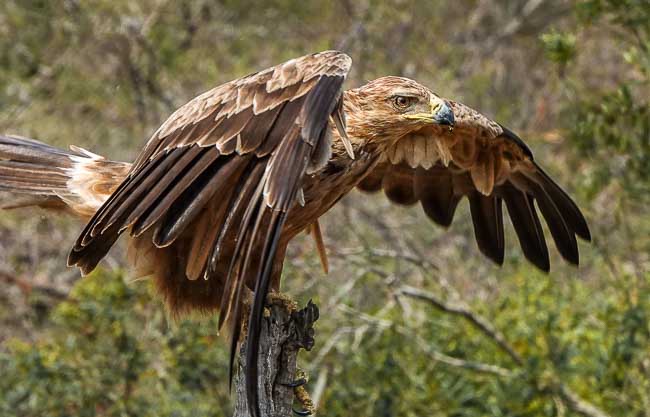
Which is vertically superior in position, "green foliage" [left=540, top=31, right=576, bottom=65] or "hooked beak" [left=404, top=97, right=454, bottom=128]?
"green foliage" [left=540, top=31, right=576, bottom=65]

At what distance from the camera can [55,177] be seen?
17.9 feet

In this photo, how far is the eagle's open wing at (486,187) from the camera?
18.1ft

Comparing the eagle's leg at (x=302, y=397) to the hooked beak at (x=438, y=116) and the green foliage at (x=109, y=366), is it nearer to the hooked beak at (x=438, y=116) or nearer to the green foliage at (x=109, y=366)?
the hooked beak at (x=438, y=116)

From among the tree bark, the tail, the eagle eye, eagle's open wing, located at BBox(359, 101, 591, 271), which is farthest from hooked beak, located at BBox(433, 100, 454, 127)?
the tail

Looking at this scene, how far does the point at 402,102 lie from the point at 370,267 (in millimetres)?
2116

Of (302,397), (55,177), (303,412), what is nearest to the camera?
(303,412)

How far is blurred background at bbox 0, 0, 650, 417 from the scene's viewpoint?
21.0 ft

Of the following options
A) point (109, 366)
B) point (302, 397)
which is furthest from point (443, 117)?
point (109, 366)

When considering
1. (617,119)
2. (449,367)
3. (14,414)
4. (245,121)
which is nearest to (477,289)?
(449,367)

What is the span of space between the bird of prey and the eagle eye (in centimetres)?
1

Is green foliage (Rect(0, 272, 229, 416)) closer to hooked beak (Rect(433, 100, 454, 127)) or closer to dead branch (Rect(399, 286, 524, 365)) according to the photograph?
dead branch (Rect(399, 286, 524, 365))

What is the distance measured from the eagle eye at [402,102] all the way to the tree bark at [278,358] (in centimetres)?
109

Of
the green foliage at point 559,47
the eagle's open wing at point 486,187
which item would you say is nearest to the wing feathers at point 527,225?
the eagle's open wing at point 486,187

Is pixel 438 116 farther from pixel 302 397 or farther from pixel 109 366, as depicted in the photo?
pixel 109 366
